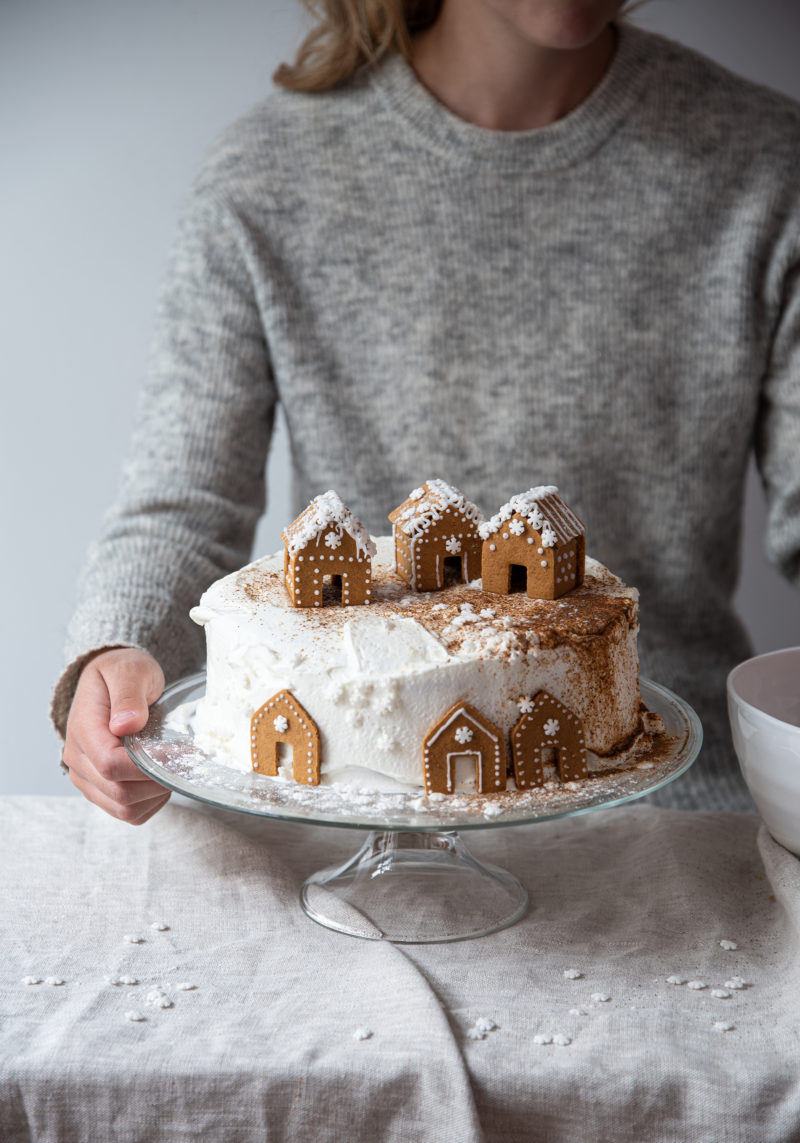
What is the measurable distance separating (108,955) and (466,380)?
99 cm

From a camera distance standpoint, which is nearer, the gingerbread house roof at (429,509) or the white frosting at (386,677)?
the white frosting at (386,677)

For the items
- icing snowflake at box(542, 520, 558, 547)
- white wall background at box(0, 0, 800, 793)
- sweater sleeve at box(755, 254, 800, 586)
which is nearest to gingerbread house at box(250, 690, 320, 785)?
icing snowflake at box(542, 520, 558, 547)

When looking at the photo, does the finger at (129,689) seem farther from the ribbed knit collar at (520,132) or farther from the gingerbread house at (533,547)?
the ribbed knit collar at (520,132)

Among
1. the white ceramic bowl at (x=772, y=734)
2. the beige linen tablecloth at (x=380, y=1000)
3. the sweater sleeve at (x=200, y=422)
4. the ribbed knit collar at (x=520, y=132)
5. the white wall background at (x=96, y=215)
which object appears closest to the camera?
the beige linen tablecloth at (x=380, y=1000)

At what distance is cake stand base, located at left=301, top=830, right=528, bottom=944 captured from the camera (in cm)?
95

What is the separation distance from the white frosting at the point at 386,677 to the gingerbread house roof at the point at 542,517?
0.07m

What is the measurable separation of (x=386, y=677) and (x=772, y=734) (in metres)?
0.32

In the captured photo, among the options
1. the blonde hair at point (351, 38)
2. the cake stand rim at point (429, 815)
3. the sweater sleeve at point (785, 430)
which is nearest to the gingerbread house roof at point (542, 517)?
the cake stand rim at point (429, 815)

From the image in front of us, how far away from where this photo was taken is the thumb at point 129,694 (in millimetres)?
1016

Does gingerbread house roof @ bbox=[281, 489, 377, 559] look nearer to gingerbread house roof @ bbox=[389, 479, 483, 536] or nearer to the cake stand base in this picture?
gingerbread house roof @ bbox=[389, 479, 483, 536]

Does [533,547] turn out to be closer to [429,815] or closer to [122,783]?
[429,815]

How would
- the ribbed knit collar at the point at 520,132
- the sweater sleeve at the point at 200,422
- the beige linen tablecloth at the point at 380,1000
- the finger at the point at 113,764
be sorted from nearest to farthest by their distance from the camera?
1. the beige linen tablecloth at the point at 380,1000
2. the finger at the point at 113,764
3. the sweater sleeve at the point at 200,422
4. the ribbed knit collar at the point at 520,132

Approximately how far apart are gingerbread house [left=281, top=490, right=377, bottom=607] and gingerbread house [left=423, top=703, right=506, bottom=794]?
0.51 feet

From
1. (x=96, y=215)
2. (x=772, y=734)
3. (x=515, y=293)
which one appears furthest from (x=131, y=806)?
(x=96, y=215)
